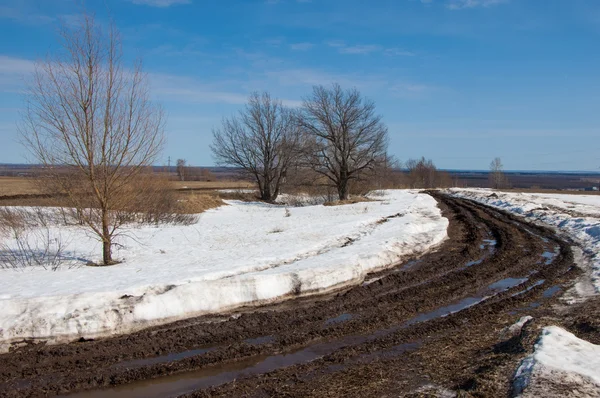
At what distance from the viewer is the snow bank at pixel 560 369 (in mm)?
4625

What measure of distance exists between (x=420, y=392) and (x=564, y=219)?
2015cm

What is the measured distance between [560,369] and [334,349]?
2809 millimetres

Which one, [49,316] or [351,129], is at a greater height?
[351,129]

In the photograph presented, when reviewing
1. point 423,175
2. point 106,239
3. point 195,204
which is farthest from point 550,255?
point 423,175

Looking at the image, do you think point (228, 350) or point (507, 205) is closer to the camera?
point (228, 350)

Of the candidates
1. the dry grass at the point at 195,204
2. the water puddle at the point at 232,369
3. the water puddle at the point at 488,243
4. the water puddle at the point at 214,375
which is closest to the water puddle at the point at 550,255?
the water puddle at the point at 488,243

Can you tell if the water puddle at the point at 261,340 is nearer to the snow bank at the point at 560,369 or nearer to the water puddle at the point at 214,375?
the water puddle at the point at 214,375

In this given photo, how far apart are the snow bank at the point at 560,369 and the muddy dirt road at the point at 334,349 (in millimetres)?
199

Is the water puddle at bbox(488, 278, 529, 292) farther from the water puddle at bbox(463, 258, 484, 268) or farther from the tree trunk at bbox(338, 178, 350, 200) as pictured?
the tree trunk at bbox(338, 178, 350, 200)

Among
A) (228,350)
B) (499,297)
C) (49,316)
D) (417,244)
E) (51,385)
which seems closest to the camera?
(51,385)

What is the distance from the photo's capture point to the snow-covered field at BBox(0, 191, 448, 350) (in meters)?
7.42

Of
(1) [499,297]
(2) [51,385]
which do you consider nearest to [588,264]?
(1) [499,297]

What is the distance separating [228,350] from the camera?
251 inches

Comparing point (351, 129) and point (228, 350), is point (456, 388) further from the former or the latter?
point (351, 129)
